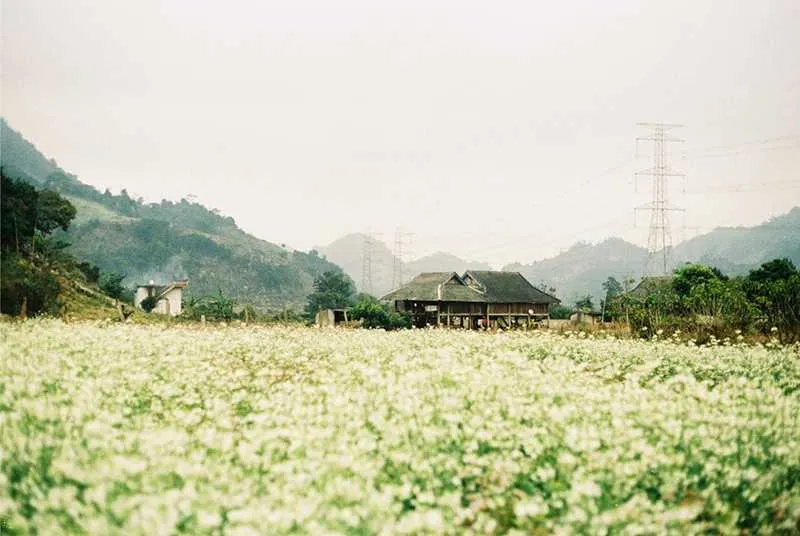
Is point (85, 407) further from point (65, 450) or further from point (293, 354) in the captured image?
point (293, 354)

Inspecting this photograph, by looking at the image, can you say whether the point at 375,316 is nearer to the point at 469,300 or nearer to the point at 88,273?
the point at 469,300

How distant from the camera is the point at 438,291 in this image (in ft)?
179

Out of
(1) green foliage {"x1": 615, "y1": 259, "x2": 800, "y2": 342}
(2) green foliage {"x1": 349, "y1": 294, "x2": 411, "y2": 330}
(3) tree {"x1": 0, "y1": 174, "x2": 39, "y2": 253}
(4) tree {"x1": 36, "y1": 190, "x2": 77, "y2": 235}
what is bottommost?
(2) green foliage {"x1": 349, "y1": 294, "x2": 411, "y2": 330}

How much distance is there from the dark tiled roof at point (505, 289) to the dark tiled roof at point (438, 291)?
175 cm

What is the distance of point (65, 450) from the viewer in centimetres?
446

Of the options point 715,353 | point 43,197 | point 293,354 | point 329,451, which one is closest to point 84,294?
point 43,197

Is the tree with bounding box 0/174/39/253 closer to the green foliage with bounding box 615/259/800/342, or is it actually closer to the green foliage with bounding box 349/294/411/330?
the green foliage with bounding box 615/259/800/342

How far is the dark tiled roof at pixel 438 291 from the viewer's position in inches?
2141

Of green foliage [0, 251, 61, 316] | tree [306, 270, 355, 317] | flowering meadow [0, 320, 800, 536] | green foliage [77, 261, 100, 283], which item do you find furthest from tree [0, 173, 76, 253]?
tree [306, 270, 355, 317]

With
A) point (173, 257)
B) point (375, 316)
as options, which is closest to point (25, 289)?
point (375, 316)

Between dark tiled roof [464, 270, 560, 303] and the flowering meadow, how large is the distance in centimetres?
4993

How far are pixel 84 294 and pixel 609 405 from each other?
34.8 m

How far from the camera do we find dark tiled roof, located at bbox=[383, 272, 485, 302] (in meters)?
54.4

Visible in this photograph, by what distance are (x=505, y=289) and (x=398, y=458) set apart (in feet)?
182
